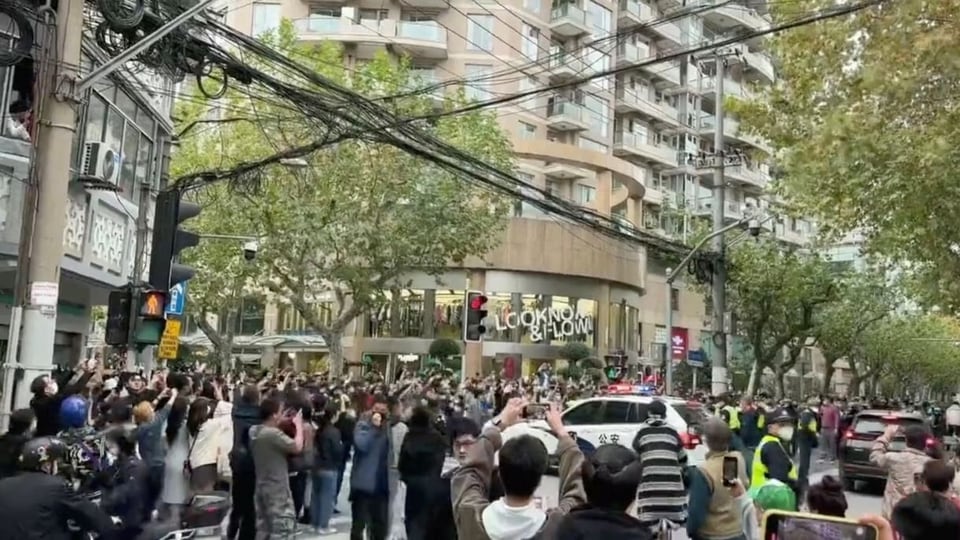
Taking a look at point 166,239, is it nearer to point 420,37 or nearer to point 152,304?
point 152,304

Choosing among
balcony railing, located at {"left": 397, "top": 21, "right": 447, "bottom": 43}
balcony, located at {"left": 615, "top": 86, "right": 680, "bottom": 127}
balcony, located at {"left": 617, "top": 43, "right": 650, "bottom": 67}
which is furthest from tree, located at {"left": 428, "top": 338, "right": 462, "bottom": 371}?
balcony, located at {"left": 617, "top": 43, "right": 650, "bottom": 67}

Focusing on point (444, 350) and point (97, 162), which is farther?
point (444, 350)

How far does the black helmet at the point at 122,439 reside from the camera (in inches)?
270

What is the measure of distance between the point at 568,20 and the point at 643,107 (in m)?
9.01

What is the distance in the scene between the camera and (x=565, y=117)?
4997 cm

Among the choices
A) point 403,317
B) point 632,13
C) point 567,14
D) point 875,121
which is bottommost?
point 403,317

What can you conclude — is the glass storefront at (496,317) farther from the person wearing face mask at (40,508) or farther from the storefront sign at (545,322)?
the person wearing face mask at (40,508)

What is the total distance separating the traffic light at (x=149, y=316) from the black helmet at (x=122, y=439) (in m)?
2.76

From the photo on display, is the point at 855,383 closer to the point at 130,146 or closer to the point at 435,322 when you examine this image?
the point at 435,322

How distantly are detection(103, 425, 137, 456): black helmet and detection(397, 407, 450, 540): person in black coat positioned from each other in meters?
2.00

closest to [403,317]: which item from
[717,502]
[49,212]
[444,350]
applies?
[444,350]

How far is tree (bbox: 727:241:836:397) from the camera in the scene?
114ft

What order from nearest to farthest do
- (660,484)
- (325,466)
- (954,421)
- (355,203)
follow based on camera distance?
(660,484)
(325,466)
(355,203)
(954,421)

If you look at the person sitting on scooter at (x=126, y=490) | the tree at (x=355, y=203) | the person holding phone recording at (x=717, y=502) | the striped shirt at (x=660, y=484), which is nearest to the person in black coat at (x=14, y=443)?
the person sitting on scooter at (x=126, y=490)
